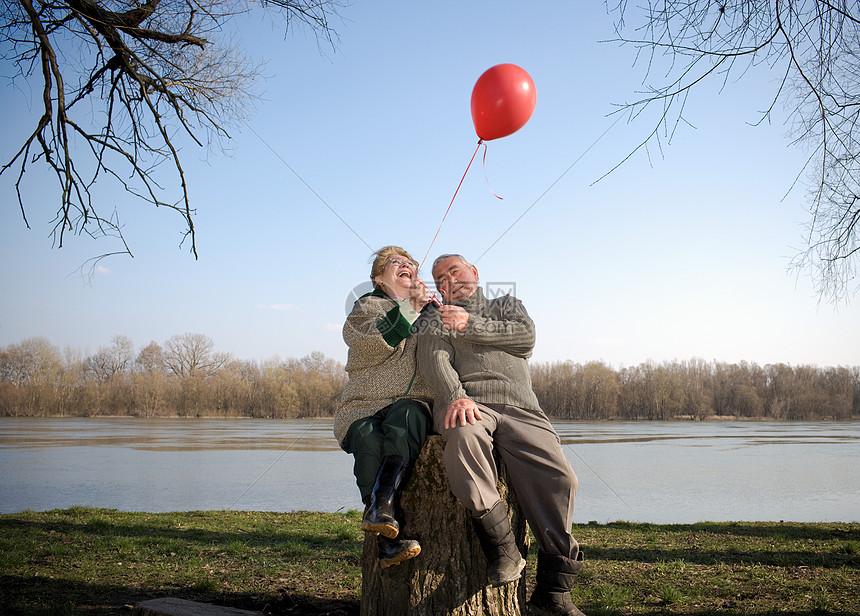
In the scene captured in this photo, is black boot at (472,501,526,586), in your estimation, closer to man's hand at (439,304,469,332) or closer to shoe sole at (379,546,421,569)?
shoe sole at (379,546,421,569)

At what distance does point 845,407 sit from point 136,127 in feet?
175

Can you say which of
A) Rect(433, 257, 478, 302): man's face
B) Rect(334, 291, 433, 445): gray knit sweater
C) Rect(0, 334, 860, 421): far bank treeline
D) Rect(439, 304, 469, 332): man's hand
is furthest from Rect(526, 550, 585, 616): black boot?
Rect(0, 334, 860, 421): far bank treeline

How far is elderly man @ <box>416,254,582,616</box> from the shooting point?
2.85m

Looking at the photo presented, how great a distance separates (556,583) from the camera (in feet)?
9.69

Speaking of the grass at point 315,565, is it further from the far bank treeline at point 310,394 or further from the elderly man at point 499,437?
the far bank treeline at point 310,394

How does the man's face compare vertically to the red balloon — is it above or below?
below

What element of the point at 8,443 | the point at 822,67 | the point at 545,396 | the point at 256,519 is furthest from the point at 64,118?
the point at 545,396

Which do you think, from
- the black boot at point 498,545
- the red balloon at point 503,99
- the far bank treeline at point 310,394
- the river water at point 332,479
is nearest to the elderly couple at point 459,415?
the black boot at point 498,545

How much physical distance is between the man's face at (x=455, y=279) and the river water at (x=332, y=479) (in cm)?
518

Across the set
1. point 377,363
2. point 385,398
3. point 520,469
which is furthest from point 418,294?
point 520,469

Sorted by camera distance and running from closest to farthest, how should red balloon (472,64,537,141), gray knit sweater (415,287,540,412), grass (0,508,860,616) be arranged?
1. gray knit sweater (415,287,540,412)
2. grass (0,508,860,616)
3. red balloon (472,64,537,141)

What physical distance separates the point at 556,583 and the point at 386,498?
0.92 m

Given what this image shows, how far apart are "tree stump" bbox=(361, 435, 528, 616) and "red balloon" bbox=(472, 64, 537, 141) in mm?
2134

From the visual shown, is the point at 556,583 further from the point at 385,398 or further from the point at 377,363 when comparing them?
the point at 377,363
